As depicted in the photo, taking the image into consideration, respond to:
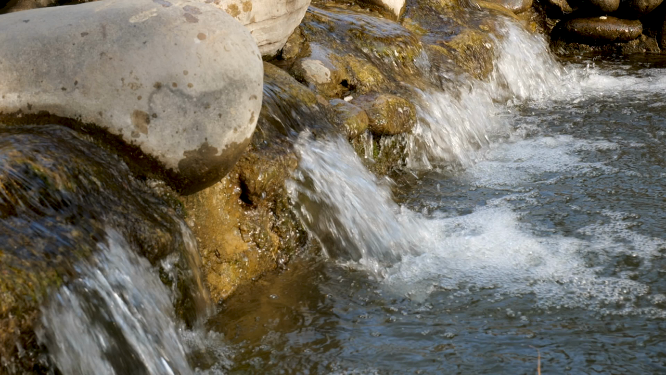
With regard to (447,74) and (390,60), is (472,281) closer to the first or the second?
(390,60)

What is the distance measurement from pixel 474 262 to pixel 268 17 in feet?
9.12

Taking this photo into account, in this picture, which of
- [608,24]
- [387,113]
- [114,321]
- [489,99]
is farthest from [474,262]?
[608,24]

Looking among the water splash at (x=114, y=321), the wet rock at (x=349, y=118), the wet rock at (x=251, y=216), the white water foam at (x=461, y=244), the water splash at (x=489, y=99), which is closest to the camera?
the water splash at (x=114, y=321)

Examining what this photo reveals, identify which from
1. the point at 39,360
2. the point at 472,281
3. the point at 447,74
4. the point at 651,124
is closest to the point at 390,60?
the point at 447,74

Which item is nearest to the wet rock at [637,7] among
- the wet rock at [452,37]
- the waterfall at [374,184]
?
the wet rock at [452,37]

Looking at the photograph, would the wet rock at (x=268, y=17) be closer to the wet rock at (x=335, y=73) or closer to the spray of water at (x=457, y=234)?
the wet rock at (x=335, y=73)

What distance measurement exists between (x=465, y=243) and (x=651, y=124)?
3832 millimetres

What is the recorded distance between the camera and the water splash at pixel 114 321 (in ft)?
10.1

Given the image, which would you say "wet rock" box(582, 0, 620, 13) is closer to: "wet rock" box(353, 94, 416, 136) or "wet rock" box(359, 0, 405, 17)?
"wet rock" box(359, 0, 405, 17)

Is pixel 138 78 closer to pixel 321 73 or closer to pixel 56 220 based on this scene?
pixel 56 220

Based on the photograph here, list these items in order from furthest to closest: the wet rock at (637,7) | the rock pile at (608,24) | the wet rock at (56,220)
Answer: the rock pile at (608,24) → the wet rock at (637,7) → the wet rock at (56,220)

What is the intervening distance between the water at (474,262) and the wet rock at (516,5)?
454 centimetres

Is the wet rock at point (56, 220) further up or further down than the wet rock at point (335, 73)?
further up

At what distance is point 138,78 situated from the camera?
4.17m
